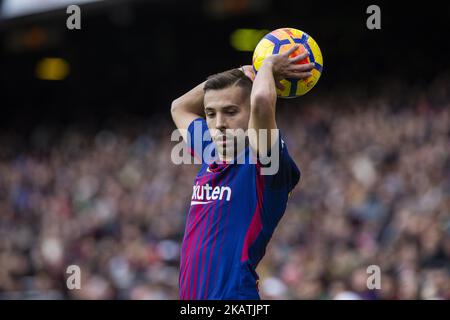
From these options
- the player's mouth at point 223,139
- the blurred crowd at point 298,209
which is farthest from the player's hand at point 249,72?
the blurred crowd at point 298,209

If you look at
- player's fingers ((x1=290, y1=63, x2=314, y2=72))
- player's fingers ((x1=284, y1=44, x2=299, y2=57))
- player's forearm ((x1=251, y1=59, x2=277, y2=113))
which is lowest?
player's forearm ((x1=251, y1=59, x2=277, y2=113))

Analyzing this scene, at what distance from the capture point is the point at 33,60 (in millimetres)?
23141

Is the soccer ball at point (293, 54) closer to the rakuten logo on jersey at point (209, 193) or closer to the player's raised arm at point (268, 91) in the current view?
the player's raised arm at point (268, 91)

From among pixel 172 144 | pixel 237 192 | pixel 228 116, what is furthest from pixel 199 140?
pixel 172 144

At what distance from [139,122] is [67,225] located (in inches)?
184

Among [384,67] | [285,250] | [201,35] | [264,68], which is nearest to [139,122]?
[201,35]

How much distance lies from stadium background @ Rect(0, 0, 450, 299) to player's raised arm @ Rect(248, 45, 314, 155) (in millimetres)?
4564

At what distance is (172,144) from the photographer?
1681 centimetres

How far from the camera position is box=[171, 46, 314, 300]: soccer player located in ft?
14.0

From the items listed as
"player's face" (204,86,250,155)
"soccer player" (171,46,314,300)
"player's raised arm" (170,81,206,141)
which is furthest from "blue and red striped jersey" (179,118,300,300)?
"player's raised arm" (170,81,206,141)

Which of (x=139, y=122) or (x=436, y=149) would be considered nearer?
(x=436, y=149)

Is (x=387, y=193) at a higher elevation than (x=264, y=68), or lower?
lower

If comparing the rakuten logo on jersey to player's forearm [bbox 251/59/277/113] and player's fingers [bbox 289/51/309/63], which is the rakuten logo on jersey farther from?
player's fingers [bbox 289/51/309/63]

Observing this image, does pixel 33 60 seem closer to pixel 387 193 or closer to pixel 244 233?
pixel 387 193
